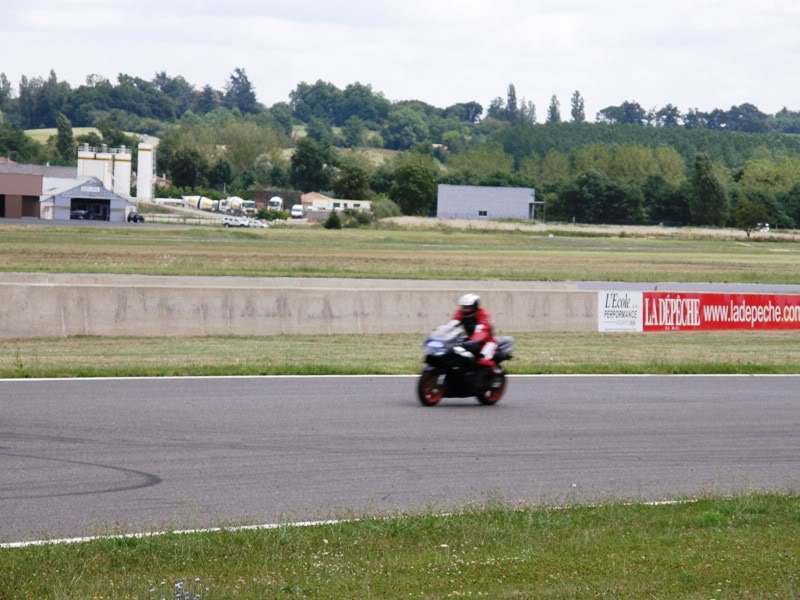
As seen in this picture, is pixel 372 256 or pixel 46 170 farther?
pixel 46 170

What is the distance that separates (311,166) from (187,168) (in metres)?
17.3

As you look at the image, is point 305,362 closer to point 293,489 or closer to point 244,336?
point 244,336

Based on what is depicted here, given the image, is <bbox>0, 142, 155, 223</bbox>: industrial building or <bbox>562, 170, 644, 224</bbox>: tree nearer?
<bbox>0, 142, 155, 223</bbox>: industrial building

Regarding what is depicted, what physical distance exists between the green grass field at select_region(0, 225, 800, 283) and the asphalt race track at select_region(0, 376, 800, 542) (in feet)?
88.3

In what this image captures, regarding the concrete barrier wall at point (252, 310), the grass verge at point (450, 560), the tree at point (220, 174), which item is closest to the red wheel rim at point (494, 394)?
the grass verge at point (450, 560)

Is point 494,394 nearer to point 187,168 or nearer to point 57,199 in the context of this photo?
point 57,199

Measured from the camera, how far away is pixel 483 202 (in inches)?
5463

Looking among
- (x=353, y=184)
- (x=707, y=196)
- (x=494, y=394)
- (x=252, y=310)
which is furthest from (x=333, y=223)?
(x=494, y=394)

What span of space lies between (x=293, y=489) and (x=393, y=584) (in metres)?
3.33

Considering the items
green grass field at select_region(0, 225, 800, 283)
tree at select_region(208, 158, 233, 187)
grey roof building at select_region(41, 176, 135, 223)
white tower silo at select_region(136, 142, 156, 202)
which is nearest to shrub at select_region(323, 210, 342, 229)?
green grass field at select_region(0, 225, 800, 283)

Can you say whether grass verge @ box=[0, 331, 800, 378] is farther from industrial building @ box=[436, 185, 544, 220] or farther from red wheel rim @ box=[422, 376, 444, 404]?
industrial building @ box=[436, 185, 544, 220]

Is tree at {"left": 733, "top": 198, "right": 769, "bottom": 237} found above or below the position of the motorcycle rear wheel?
above

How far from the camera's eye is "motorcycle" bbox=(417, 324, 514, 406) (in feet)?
50.3

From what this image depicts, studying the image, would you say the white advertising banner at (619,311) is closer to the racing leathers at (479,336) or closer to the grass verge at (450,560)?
the racing leathers at (479,336)
